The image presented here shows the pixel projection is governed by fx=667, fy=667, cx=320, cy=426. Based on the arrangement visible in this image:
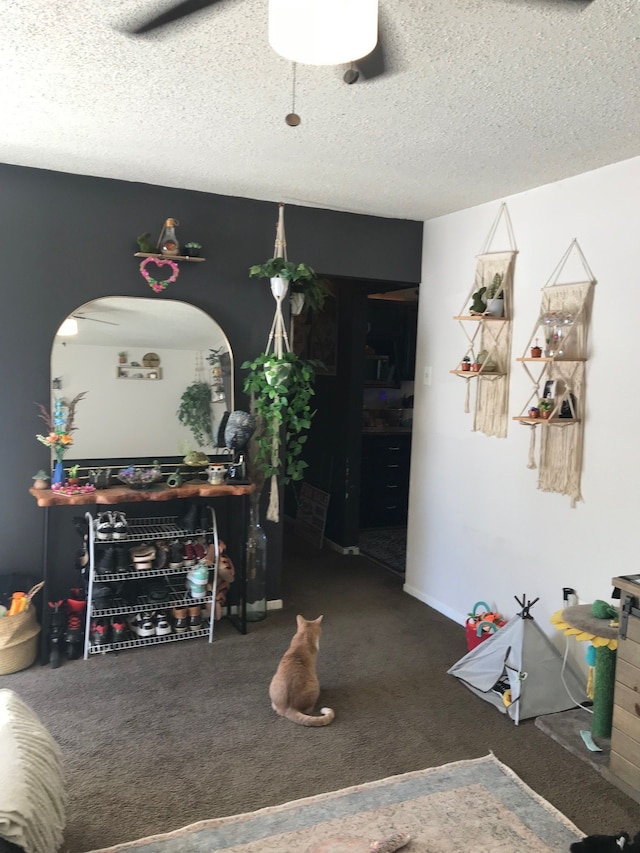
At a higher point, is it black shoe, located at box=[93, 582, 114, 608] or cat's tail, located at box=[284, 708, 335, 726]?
black shoe, located at box=[93, 582, 114, 608]

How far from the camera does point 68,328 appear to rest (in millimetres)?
3420

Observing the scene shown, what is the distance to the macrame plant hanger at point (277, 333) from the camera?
3.72 metres

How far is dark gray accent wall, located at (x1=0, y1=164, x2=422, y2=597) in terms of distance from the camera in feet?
10.9

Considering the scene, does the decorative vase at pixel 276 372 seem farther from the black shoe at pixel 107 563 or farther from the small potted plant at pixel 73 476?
the black shoe at pixel 107 563

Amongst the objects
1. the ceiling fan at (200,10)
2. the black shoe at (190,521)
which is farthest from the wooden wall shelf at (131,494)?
the ceiling fan at (200,10)

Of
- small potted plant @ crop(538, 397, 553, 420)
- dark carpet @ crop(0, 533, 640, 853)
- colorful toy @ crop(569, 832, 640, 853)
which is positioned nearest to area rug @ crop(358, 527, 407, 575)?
dark carpet @ crop(0, 533, 640, 853)

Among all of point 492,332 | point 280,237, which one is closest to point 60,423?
point 280,237

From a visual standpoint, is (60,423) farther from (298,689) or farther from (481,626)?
(481,626)

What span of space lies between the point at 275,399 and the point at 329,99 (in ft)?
5.68

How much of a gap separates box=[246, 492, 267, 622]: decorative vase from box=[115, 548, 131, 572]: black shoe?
2.27 feet

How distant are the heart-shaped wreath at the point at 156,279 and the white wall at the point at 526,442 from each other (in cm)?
160

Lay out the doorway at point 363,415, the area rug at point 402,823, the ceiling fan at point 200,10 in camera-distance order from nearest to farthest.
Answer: the ceiling fan at point 200,10 → the area rug at point 402,823 → the doorway at point 363,415

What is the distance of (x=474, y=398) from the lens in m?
3.81

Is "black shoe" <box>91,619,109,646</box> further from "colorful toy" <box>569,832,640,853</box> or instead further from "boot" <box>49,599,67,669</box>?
"colorful toy" <box>569,832,640,853</box>
